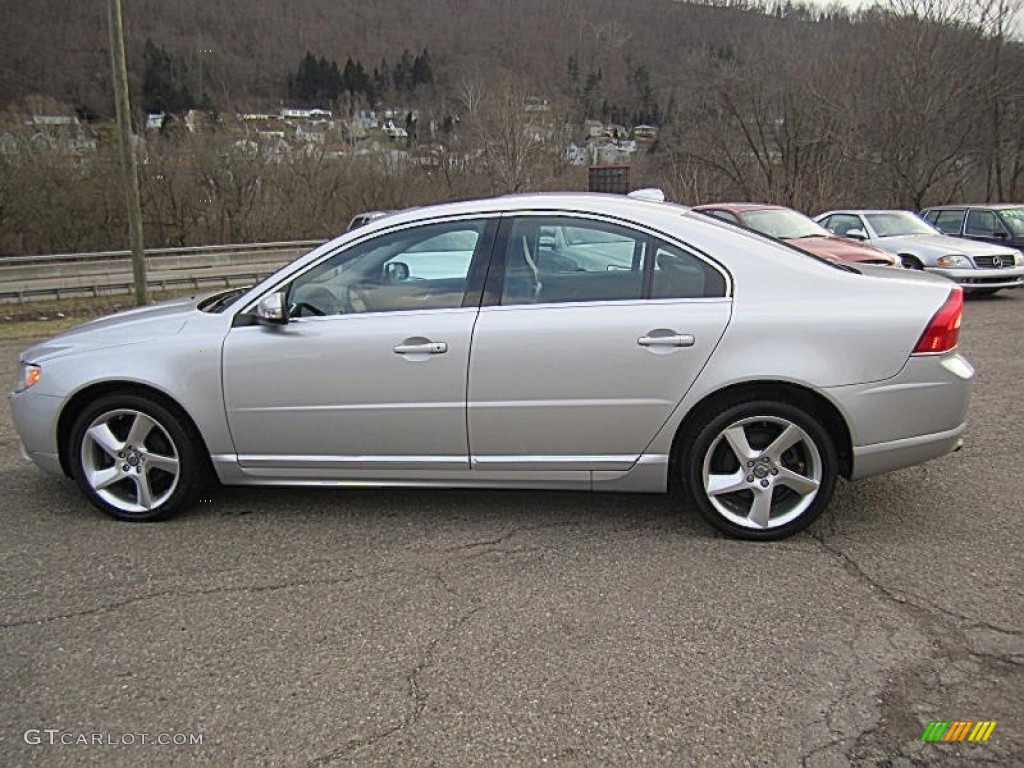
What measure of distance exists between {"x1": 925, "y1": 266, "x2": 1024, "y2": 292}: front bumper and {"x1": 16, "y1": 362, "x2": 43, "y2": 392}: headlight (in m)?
12.6

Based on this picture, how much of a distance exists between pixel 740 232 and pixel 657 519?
1532mm

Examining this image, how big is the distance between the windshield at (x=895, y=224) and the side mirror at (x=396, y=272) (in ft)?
39.0

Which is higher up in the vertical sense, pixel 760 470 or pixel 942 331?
pixel 942 331

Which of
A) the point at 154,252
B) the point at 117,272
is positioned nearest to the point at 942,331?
the point at 117,272

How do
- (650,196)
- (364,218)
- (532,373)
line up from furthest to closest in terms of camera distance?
(364,218) < (650,196) < (532,373)

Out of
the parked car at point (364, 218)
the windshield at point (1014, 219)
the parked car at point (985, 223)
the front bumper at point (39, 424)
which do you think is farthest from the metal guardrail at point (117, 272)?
the windshield at point (1014, 219)

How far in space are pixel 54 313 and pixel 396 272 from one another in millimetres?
16188

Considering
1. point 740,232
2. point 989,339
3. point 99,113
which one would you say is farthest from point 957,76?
point 99,113

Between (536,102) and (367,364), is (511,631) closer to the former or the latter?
(367,364)

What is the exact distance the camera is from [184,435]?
158 inches

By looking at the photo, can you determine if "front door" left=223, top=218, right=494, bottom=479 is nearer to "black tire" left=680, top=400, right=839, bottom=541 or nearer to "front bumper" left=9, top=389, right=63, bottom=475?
"front bumper" left=9, top=389, right=63, bottom=475

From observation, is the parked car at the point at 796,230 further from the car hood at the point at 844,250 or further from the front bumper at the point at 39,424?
the front bumper at the point at 39,424

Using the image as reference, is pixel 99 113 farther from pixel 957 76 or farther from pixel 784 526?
pixel 784 526

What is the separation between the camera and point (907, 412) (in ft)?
11.8
